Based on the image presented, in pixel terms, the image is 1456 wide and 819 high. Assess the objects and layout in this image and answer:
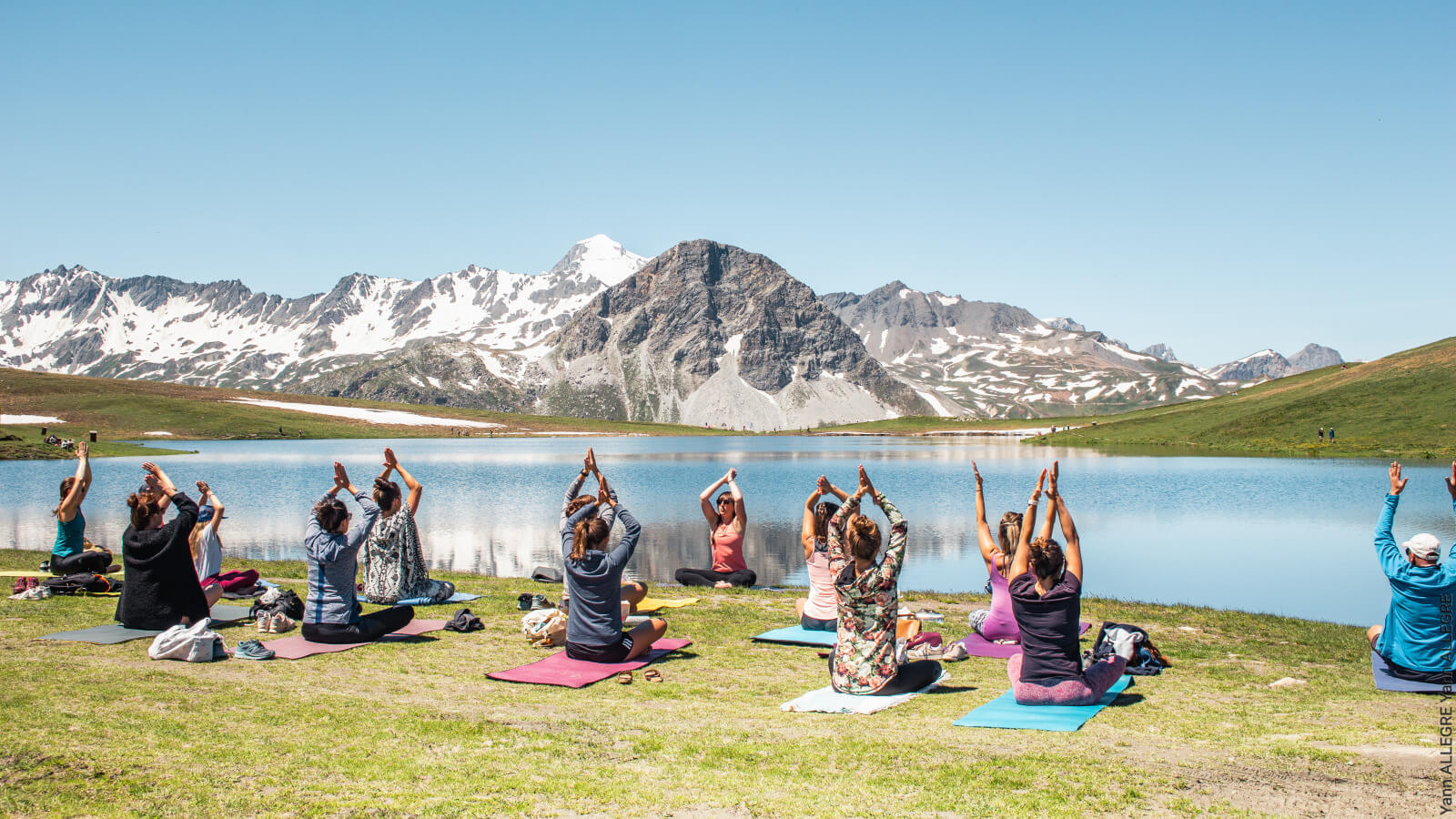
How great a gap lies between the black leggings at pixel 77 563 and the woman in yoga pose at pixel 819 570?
15.5 meters

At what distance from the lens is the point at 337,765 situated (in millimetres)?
9109

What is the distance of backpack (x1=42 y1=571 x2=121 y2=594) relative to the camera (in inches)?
752

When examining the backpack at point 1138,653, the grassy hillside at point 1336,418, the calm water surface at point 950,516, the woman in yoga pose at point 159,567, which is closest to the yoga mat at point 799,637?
the backpack at point 1138,653

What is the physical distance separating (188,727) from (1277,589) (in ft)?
85.4

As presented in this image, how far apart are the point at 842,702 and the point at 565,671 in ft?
13.5

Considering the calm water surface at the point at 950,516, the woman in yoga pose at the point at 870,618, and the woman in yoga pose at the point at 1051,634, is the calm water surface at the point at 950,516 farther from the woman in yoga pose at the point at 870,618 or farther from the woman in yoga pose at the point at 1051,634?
the woman in yoga pose at the point at 870,618

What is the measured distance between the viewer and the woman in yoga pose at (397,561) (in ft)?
63.2

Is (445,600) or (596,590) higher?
(596,590)

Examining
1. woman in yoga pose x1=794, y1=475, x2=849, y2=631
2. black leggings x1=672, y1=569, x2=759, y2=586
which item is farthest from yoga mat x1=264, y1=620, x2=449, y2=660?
black leggings x1=672, y1=569, x2=759, y2=586

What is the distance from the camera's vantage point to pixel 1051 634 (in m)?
11.3

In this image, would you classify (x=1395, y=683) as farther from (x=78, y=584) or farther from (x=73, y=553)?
(x=73, y=553)

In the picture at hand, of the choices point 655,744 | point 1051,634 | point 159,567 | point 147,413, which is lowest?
point 655,744

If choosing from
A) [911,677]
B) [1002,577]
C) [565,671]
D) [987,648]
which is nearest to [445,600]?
[565,671]

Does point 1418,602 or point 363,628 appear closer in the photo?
point 1418,602
